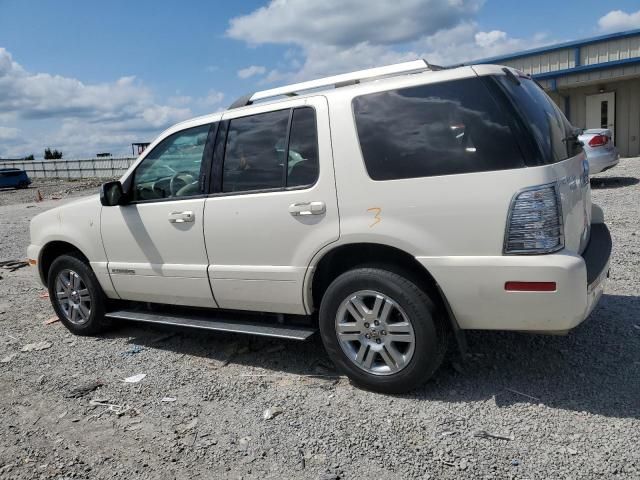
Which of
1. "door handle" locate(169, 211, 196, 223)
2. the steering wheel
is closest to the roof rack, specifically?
the steering wheel

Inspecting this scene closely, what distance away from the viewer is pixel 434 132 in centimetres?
338

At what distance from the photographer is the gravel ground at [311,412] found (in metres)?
2.99

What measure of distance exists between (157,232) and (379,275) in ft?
6.60

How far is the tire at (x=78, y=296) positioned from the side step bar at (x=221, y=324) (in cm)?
23

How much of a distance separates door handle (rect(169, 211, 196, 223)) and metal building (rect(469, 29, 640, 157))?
1801 cm

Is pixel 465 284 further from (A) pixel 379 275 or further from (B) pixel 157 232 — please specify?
(B) pixel 157 232

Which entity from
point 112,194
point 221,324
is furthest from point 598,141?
point 112,194

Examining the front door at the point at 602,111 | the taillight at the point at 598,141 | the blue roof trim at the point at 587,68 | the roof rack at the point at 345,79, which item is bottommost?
the taillight at the point at 598,141

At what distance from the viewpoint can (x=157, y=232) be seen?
4.56m

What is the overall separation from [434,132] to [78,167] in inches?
1625

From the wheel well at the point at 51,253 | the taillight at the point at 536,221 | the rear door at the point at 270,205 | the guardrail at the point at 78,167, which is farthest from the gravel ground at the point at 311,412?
the guardrail at the point at 78,167

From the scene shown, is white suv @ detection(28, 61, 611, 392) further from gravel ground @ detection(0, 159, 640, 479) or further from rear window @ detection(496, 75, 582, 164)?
gravel ground @ detection(0, 159, 640, 479)

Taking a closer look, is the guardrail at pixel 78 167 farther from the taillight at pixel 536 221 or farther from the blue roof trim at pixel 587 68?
the taillight at pixel 536 221

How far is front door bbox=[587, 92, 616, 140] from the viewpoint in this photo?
19562mm
